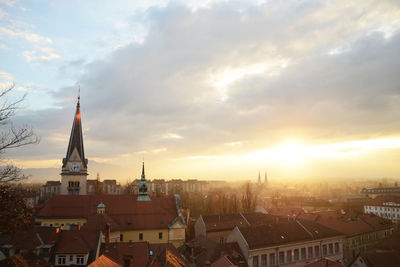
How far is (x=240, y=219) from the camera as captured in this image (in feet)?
238

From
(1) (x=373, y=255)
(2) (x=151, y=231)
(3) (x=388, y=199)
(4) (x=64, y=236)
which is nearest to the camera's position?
(4) (x=64, y=236)

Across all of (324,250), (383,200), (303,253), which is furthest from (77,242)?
(383,200)

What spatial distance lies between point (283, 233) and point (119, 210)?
30470 millimetres

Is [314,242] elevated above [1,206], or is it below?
below

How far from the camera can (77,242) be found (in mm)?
38812

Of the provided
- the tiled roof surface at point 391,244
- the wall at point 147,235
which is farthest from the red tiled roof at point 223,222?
the tiled roof surface at point 391,244

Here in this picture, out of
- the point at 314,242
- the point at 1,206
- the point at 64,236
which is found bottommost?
the point at 314,242

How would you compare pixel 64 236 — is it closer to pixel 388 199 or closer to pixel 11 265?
pixel 11 265

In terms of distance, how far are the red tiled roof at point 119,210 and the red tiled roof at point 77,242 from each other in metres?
13.5

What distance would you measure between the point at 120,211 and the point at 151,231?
746cm

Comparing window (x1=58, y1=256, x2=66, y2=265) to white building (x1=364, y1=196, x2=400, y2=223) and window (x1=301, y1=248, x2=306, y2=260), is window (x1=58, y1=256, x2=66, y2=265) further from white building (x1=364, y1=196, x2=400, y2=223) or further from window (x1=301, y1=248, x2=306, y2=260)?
white building (x1=364, y1=196, x2=400, y2=223)

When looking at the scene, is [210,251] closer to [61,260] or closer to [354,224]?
[61,260]

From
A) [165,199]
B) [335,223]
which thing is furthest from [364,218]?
[165,199]

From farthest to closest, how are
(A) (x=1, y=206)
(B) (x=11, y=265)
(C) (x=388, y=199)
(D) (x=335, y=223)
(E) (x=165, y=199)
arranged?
(C) (x=388, y=199), (D) (x=335, y=223), (E) (x=165, y=199), (B) (x=11, y=265), (A) (x=1, y=206)
